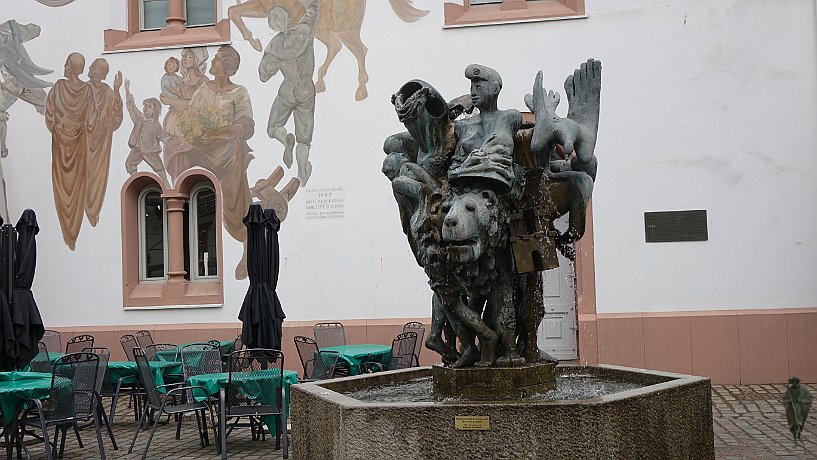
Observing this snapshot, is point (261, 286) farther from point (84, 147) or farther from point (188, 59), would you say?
point (84, 147)

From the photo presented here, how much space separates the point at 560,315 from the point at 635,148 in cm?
265

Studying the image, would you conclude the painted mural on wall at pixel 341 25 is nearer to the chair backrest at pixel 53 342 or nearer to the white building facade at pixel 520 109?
the white building facade at pixel 520 109

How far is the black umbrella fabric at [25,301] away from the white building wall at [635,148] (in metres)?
4.45

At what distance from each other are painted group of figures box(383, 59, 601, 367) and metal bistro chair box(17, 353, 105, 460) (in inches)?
162

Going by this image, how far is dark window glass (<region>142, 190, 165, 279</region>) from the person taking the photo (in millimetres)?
15242

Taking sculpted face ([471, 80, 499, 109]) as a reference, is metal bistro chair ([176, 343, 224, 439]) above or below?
below

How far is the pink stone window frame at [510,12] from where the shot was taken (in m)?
13.5

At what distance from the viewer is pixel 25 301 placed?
32.0 feet

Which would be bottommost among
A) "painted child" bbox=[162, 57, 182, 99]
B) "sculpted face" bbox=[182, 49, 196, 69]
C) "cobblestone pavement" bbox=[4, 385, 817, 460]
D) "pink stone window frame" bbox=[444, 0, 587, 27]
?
"cobblestone pavement" bbox=[4, 385, 817, 460]

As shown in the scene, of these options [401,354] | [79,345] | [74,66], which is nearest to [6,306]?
[401,354]

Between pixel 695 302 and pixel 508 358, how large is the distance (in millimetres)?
8473

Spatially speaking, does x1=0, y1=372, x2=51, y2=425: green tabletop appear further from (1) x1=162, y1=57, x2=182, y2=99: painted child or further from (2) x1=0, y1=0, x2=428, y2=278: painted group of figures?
(1) x1=162, y1=57, x2=182, y2=99: painted child

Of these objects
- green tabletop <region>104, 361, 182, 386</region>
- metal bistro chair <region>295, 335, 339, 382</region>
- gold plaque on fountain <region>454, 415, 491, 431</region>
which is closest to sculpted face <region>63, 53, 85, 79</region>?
green tabletop <region>104, 361, 182, 386</region>

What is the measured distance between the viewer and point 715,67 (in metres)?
13.0
